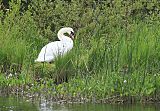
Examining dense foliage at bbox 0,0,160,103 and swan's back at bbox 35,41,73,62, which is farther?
swan's back at bbox 35,41,73,62

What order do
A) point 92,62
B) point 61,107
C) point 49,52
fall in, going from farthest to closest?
point 49,52 < point 92,62 < point 61,107

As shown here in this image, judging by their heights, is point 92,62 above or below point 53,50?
below

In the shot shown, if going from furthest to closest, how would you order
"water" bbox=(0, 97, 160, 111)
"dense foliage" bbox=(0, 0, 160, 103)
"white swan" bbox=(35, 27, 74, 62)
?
"white swan" bbox=(35, 27, 74, 62) < "dense foliage" bbox=(0, 0, 160, 103) < "water" bbox=(0, 97, 160, 111)

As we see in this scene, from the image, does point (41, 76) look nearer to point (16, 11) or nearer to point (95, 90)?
point (95, 90)

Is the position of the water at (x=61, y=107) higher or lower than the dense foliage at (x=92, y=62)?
lower

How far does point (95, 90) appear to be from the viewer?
1124cm

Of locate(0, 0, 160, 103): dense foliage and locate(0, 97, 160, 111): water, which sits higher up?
locate(0, 0, 160, 103): dense foliage

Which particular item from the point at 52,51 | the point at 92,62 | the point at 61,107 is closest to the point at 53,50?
the point at 52,51

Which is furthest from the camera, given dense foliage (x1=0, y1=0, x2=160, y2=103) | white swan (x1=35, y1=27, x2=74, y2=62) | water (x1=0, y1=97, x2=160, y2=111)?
white swan (x1=35, y1=27, x2=74, y2=62)

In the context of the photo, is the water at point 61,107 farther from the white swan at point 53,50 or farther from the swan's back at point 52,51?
the swan's back at point 52,51

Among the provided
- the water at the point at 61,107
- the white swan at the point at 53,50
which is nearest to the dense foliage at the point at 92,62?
the white swan at the point at 53,50

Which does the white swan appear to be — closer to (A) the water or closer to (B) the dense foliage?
(B) the dense foliage

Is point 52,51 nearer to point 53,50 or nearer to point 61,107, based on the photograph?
point 53,50

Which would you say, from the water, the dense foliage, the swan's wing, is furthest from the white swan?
the water
